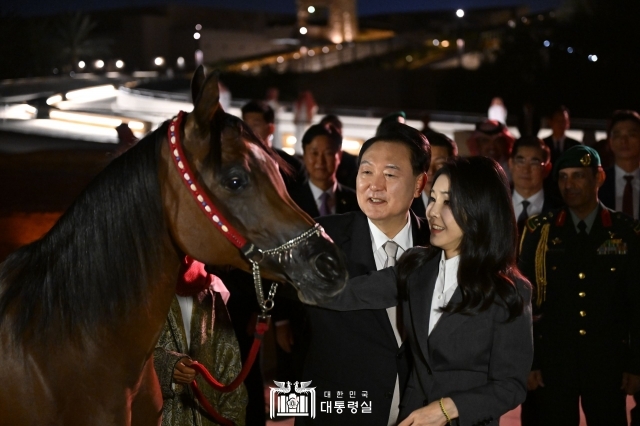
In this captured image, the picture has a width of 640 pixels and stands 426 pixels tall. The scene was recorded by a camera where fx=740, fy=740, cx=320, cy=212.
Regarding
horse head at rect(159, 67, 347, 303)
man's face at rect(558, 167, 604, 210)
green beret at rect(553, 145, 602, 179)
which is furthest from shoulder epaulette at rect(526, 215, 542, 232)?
horse head at rect(159, 67, 347, 303)

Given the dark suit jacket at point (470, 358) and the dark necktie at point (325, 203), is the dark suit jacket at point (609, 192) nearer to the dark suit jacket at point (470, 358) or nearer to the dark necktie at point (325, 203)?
the dark necktie at point (325, 203)

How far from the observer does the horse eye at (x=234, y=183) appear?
2.38 metres

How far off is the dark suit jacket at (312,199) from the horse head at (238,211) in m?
2.88

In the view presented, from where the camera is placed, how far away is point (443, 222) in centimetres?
272

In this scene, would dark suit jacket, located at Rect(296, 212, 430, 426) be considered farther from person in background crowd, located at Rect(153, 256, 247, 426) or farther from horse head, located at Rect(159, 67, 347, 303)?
horse head, located at Rect(159, 67, 347, 303)

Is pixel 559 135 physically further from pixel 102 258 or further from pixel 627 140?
pixel 102 258

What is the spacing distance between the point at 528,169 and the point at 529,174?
0.04 m

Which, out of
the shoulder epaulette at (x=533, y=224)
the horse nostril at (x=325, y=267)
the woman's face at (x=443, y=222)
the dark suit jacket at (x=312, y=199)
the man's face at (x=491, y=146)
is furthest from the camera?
the man's face at (x=491, y=146)

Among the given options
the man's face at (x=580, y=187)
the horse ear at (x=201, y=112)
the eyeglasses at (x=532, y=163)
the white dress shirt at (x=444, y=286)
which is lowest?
the white dress shirt at (x=444, y=286)

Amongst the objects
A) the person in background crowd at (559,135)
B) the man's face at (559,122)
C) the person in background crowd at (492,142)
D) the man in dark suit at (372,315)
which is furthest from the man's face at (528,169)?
the man's face at (559,122)

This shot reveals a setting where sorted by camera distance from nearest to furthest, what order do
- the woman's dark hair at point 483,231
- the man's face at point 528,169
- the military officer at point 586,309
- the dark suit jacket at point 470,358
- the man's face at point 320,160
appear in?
the dark suit jacket at point 470,358
the woman's dark hair at point 483,231
the military officer at point 586,309
the man's face at point 528,169
the man's face at point 320,160

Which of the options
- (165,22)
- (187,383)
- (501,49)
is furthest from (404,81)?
(187,383)

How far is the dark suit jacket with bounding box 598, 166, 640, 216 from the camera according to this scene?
18.9ft

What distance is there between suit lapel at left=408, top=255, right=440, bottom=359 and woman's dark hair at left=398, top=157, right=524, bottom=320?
11 cm
